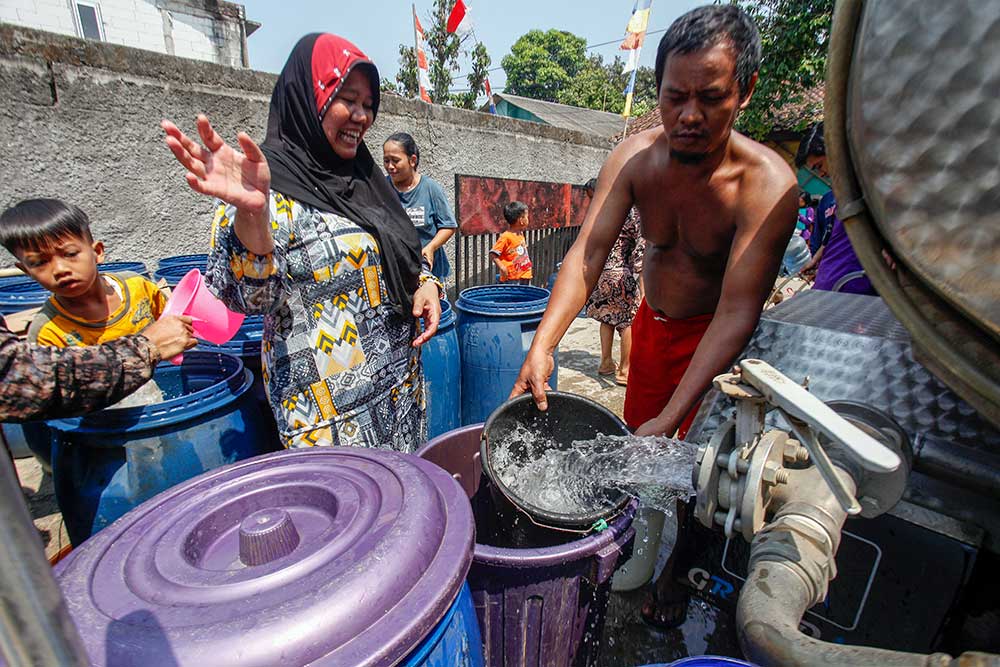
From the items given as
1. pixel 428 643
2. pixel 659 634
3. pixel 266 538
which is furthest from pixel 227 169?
pixel 659 634

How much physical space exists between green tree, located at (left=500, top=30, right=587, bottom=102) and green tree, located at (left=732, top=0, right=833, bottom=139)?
2807 cm

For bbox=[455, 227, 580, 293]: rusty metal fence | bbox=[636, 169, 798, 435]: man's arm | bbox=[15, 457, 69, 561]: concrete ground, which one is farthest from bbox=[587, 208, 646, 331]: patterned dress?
bbox=[15, 457, 69, 561]: concrete ground

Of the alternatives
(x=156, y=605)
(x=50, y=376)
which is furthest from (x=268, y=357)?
(x=156, y=605)

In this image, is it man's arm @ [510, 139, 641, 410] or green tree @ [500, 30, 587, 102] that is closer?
man's arm @ [510, 139, 641, 410]

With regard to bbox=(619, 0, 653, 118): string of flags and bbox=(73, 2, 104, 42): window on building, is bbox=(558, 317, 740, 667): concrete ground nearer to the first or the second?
bbox=(619, 0, 653, 118): string of flags

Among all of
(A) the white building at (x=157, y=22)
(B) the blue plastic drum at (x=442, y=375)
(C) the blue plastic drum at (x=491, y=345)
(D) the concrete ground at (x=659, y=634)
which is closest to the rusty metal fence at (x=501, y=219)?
(C) the blue plastic drum at (x=491, y=345)

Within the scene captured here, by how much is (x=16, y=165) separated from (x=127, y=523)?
3.17 meters

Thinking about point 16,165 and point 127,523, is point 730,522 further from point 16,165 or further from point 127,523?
point 16,165

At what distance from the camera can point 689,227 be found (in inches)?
79.4

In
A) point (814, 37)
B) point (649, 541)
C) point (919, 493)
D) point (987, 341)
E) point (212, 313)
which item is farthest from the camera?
point (814, 37)

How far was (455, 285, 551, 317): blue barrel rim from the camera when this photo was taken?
3045 mm

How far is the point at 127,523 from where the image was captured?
98cm

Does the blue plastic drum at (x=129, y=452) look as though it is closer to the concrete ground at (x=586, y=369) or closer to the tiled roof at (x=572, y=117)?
the concrete ground at (x=586, y=369)

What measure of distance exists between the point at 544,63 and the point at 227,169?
4053cm
